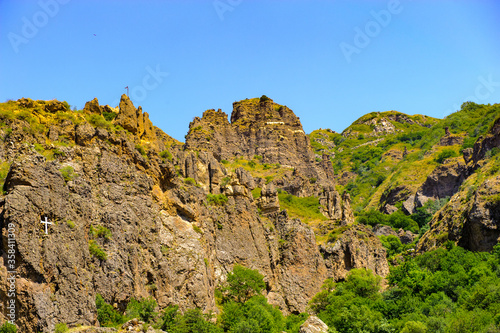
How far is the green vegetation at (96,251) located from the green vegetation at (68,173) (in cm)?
553

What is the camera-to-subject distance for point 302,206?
11581 centimetres

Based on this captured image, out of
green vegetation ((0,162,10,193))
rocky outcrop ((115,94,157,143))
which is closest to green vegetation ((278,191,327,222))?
rocky outcrop ((115,94,157,143))

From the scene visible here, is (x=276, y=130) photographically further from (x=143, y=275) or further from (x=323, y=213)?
(x=143, y=275)

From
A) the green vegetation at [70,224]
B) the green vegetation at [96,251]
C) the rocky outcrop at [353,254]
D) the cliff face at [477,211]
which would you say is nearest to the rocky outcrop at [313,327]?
the rocky outcrop at [353,254]

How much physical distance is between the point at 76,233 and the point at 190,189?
2421cm

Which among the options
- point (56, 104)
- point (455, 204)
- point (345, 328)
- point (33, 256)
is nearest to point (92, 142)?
point (56, 104)

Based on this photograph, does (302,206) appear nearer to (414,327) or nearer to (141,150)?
(414,327)

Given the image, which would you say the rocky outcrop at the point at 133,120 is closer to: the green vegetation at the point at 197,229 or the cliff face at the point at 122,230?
the cliff face at the point at 122,230

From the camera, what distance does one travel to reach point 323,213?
11400 cm

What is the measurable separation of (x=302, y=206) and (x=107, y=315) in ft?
238

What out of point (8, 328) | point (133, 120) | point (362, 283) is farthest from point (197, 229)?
point (362, 283)

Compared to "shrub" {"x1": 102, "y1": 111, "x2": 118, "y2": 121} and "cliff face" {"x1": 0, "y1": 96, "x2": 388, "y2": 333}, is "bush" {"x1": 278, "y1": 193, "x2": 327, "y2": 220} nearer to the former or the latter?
"cliff face" {"x1": 0, "y1": 96, "x2": 388, "y2": 333}

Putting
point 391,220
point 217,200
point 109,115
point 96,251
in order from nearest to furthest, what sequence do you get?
point 96,251 → point 109,115 → point 217,200 → point 391,220

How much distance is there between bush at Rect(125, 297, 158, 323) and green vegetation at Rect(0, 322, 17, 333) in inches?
468
